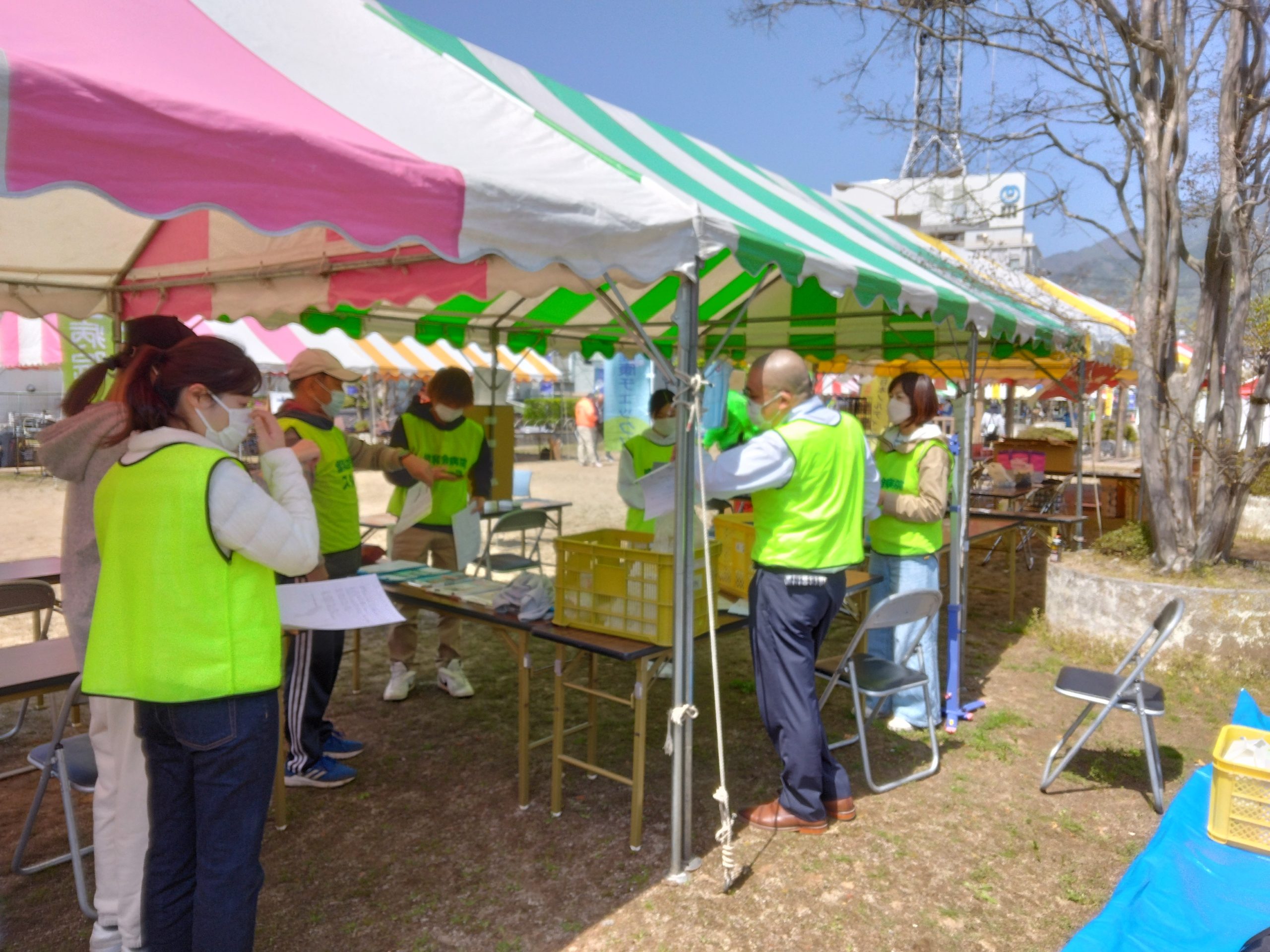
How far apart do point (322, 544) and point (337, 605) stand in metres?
1.32

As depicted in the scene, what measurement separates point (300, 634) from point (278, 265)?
6.15ft

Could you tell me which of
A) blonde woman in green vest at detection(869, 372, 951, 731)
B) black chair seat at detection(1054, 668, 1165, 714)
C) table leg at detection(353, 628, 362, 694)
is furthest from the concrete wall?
table leg at detection(353, 628, 362, 694)

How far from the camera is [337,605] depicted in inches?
98.8

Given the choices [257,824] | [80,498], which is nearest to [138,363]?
[80,498]

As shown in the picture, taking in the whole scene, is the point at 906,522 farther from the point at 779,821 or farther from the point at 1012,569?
the point at 1012,569

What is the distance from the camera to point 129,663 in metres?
1.87

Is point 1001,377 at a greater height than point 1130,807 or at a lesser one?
greater

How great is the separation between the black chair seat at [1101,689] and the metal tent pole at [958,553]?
695 mm

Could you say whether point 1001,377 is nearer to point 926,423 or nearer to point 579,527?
point 579,527

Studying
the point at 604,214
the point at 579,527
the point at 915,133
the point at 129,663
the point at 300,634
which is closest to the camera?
the point at 129,663

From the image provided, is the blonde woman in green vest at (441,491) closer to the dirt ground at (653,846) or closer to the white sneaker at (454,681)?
the white sneaker at (454,681)

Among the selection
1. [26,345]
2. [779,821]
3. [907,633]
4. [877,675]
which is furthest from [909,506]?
[26,345]

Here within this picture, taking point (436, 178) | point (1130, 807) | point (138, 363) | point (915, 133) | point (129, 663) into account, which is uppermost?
point (915, 133)

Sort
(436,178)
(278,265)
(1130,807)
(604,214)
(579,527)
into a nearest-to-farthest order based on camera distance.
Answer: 1. (436,178)
2. (604,214)
3. (1130,807)
4. (278,265)
5. (579,527)
